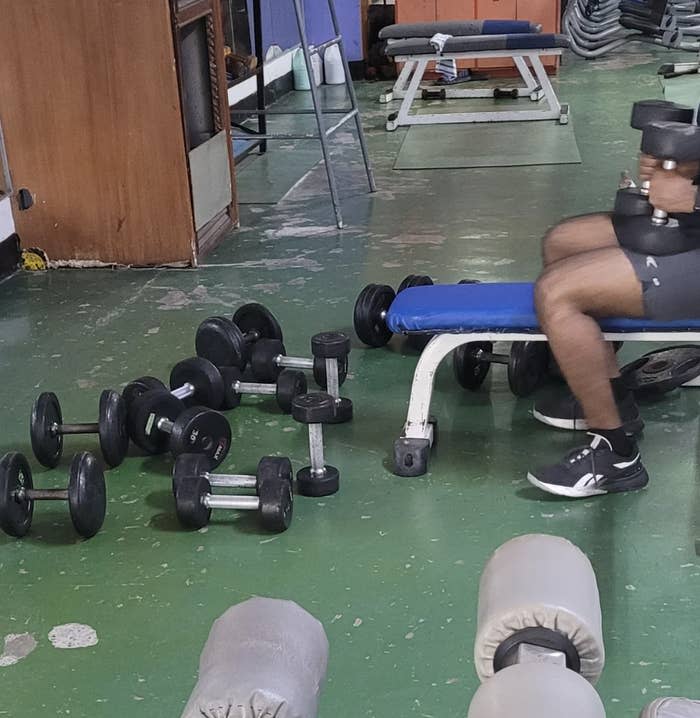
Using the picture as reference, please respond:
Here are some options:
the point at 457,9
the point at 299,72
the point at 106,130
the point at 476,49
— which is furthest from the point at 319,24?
the point at 106,130

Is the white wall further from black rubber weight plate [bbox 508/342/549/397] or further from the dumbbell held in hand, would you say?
the dumbbell held in hand

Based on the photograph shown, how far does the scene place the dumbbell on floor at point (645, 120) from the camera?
2352 millimetres

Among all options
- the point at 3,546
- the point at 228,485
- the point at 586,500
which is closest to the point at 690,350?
the point at 586,500

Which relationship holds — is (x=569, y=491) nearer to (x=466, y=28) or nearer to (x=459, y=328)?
(x=459, y=328)

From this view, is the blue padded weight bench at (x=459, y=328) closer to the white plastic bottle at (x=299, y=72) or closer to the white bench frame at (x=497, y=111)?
the white bench frame at (x=497, y=111)

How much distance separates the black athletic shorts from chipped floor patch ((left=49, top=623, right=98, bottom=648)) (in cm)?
134

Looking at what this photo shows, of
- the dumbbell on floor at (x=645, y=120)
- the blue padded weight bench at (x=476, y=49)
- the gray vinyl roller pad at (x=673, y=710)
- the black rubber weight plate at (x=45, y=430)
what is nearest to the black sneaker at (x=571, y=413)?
the dumbbell on floor at (x=645, y=120)

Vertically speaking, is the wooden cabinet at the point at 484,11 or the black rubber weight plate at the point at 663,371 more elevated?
the wooden cabinet at the point at 484,11

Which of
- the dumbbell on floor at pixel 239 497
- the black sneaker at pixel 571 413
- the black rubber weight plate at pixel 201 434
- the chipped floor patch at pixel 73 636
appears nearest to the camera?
the chipped floor patch at pixel 73 636

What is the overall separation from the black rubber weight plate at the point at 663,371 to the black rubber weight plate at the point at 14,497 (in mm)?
1560

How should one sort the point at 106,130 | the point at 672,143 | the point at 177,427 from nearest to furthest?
the point at 672,143
the point at 177,427
the point at 106,130

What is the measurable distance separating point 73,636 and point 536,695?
4.99 ft

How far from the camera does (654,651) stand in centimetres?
182

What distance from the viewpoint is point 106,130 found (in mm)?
4043
